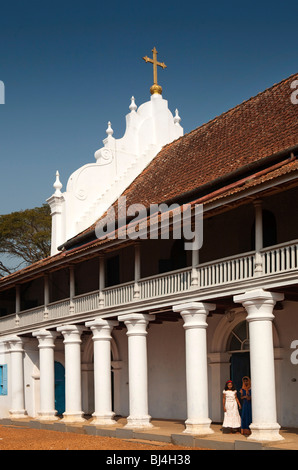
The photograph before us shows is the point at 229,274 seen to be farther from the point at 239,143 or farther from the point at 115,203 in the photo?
the point at 115,203

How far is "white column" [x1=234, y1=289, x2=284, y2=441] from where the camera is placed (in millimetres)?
16500

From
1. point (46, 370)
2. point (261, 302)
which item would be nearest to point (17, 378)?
point (46, 370)

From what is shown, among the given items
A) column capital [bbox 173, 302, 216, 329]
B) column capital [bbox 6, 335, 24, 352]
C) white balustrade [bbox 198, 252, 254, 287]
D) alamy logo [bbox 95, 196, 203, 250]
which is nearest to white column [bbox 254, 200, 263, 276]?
white balustrade [bbox 198, 252, 254, 287]

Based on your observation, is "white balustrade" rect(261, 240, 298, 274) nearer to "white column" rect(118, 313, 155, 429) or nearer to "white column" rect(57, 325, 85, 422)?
"white column" rect(118, 313, 155, 429)

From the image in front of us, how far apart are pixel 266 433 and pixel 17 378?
1549 centimetres

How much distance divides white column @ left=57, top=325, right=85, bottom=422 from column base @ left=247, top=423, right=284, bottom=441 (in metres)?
9.81

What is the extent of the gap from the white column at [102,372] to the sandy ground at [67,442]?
961 millimetres

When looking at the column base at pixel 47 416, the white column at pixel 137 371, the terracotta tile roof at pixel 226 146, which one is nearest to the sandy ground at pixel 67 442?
the white column at pixel 137 371

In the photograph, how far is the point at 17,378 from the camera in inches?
1163

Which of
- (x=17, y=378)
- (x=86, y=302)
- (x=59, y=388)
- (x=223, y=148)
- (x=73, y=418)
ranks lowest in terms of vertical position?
(x=73, y=418)

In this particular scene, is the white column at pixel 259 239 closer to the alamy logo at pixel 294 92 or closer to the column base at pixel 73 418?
the alamy logo at pixel 294 92

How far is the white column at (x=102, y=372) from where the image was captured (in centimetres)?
2314

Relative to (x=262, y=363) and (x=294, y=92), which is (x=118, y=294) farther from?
(x=294, y=92)

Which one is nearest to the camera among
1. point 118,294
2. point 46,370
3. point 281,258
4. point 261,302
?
point 281,258
